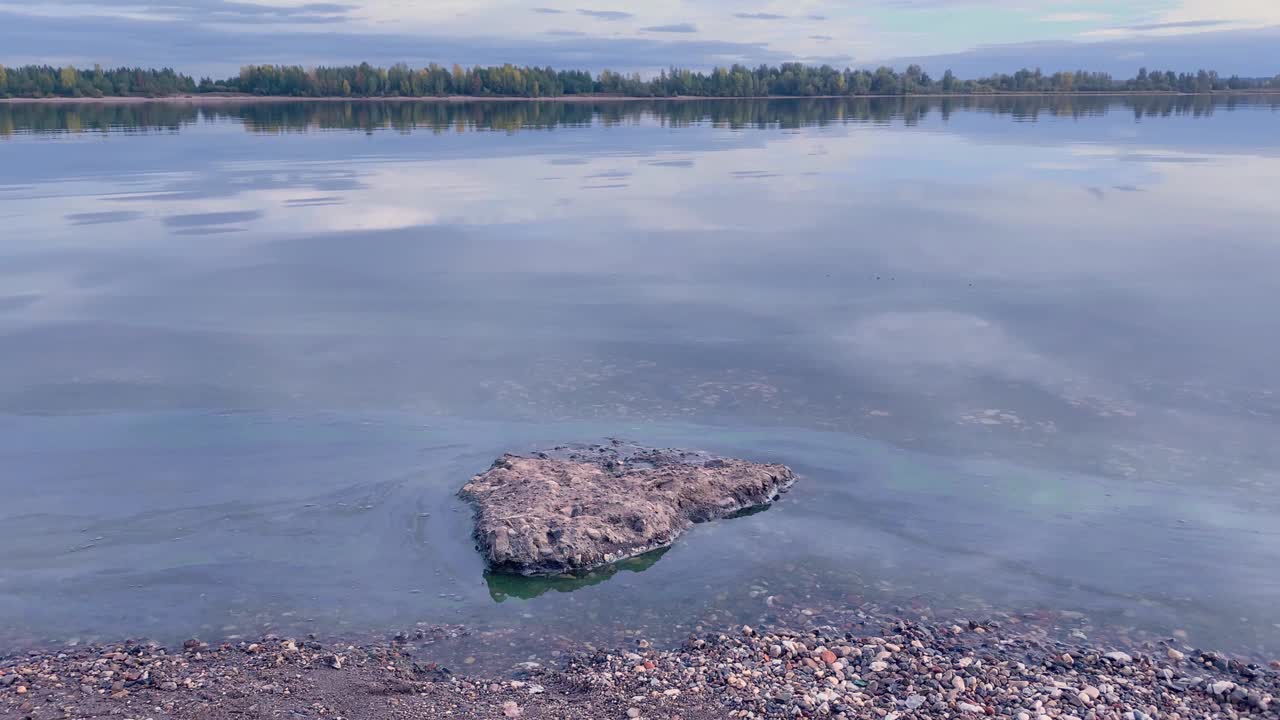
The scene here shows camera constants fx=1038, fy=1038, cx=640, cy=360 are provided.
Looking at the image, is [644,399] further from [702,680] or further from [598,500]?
[702,680]

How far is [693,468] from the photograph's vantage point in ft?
40.8

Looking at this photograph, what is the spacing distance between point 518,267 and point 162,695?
1726 cm

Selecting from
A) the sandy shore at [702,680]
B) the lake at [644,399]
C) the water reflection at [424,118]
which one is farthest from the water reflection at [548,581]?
the water reflection at [424,118]

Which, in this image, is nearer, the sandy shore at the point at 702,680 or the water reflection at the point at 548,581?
the sandy shore at the point at 702,680

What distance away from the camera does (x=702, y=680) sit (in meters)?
8.42

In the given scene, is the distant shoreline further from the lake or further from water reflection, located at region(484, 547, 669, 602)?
water reflection, located at region(484, 547, 669, 602)

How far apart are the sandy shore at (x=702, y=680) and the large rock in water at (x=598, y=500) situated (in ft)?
5.38

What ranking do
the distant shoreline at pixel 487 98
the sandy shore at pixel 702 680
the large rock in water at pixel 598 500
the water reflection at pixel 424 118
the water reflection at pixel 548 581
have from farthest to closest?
the distant shoreline at pixel 487 98 → the water reflection at pixel 424 118 → the large rock in water at pixel 598 500 → the water reflection at pixel 548 581 → the sandy shore at pixel 702 680

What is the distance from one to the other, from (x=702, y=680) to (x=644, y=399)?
7.13 metres

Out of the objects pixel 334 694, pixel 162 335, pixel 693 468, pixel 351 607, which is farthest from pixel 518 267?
pixel 334 694

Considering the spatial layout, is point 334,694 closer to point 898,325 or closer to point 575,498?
point 575,498

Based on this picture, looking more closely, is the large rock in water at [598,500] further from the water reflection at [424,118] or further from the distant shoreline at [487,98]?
the distant shoreline at [487,98]

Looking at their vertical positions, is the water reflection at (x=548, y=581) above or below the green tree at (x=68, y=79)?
below

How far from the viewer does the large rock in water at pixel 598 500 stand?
1075 cm
